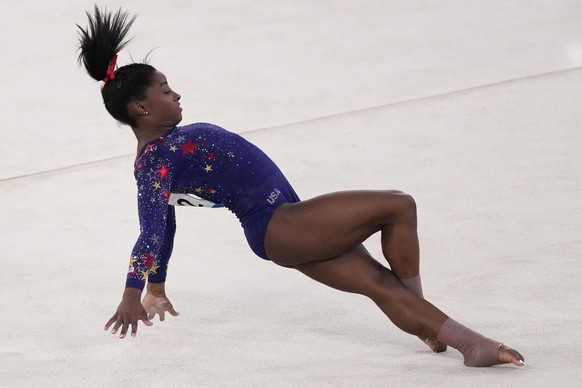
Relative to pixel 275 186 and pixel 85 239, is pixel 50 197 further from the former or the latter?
pixel 275 186

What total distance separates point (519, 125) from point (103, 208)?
6.94 ft

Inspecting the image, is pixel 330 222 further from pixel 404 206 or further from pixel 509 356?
pixel 509 356

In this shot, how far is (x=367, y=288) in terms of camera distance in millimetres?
3402

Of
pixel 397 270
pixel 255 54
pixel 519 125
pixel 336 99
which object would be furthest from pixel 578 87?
pixel 397 270

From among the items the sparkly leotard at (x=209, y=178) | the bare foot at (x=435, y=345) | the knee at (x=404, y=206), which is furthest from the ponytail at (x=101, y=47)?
the bare foot at (x=435, y=345)

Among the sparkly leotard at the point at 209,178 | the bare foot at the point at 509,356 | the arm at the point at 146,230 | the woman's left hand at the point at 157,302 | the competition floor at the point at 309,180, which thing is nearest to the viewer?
the bare foot at the point at 509,356

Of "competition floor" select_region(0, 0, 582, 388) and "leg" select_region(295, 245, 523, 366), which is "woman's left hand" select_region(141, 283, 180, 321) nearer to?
"competition floor" select_region(0, 0, 582, 388)

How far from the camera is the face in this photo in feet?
11.6

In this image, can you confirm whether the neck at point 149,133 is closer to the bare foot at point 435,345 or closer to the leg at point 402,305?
the leg at point 402,305

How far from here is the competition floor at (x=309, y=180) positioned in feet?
11.7

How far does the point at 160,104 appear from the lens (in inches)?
139

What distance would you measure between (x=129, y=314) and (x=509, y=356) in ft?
3.46

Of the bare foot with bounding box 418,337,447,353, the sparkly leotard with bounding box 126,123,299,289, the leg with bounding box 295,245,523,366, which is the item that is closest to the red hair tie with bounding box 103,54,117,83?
the sparkly leotard with bounding box 126,123,299,289

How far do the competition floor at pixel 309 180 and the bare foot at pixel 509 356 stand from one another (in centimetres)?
4
